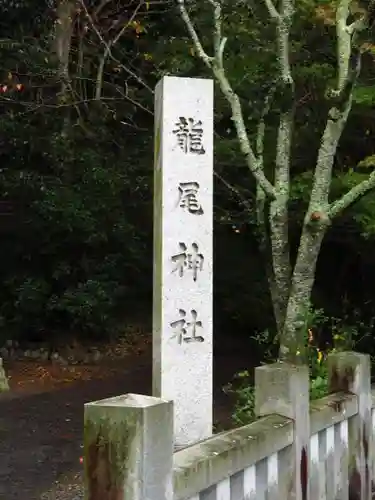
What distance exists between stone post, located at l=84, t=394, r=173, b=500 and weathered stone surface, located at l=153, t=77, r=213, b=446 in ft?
6.62

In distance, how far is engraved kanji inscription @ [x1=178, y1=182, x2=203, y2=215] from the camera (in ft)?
14.2

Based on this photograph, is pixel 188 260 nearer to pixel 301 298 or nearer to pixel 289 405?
pixel 289 405

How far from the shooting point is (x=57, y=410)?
8.86 m

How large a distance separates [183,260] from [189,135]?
0.81 m

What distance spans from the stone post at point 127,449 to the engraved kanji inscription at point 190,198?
7.44 ft

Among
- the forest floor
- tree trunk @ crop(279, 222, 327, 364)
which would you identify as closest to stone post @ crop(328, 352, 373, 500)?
tree trunk @ crop(279, 222, 327, 364)

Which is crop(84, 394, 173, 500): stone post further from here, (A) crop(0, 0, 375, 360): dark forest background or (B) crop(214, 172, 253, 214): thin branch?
(A) crop(0, 0, 375, 360): dark forest background

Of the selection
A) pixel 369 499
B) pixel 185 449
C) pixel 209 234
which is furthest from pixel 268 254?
pixel 185 449

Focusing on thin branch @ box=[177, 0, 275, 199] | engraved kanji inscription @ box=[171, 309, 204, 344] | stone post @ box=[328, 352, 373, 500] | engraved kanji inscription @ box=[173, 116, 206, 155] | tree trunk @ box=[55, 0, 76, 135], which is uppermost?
tree trunk @ box=[55, 0, 76, 135]

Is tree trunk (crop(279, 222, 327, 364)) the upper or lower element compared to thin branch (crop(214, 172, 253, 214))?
lower

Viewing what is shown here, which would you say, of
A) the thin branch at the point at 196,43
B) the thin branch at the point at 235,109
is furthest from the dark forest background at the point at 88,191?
the thin branch at the point at 235,109

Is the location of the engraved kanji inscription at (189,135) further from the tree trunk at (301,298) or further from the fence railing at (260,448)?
the tree trunk at (301,298)

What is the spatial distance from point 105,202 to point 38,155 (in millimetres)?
1531

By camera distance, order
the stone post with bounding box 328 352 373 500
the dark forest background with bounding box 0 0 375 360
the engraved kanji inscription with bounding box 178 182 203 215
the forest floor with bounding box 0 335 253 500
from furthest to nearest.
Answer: the dark forest background with bounding box 0 0 375 360, the forest floor with bounding box 0 335 253 500, the engraved kanji inscription with bounding box 178 182 203 215, the stone post with bounding box 328 352 373 500
